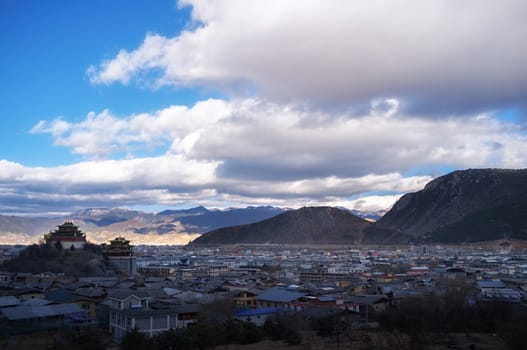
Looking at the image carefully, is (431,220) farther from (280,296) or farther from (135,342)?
(135,342)

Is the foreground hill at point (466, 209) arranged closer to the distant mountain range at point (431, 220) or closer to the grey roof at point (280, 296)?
the distant mountain range at point (431, 220)

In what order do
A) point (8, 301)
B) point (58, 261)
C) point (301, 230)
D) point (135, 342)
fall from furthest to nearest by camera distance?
point (301, 230)
point (58, 261)
point (8, 301)
point (135, 342)

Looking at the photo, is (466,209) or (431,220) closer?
(466,209)

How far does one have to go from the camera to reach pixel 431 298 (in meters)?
34.8

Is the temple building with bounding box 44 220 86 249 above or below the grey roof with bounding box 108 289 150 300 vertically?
above

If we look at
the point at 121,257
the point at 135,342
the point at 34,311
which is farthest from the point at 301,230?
the point at 135,342

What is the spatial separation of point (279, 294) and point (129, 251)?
115 feet

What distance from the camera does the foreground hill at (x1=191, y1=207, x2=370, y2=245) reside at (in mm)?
181250

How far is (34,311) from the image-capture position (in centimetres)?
2989

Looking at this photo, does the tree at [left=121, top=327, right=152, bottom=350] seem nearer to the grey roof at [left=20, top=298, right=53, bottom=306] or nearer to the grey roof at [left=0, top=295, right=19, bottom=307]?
the grey roof at [left=20, top=298, right=53, bottom=306]

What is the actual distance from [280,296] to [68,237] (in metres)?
36.0

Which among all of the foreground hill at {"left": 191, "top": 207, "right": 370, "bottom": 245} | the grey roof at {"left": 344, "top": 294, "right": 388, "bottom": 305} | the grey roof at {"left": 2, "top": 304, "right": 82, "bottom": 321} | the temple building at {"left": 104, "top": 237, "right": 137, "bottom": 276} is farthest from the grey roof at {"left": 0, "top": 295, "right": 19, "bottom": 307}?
the foreground hill at {"left": 191, "top": 207, "right": 370, "bottom": 245}

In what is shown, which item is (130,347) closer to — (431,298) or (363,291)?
(431,298)

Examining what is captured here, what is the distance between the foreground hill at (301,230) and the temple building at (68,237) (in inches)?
4655
